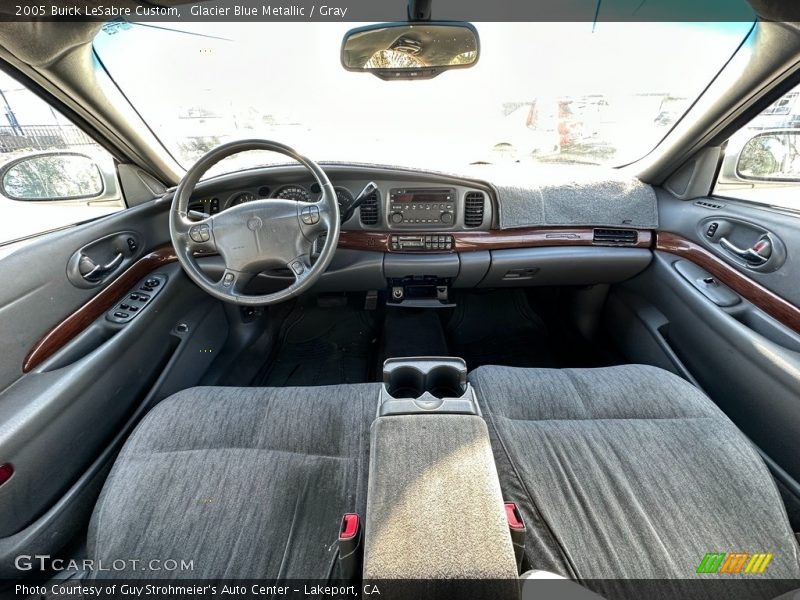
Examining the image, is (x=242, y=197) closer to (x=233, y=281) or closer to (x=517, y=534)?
(x=233, y=281)

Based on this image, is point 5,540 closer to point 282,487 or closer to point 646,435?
point 282,487

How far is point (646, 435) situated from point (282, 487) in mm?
1073

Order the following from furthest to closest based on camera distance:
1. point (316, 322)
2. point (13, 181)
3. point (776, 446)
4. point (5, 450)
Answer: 1. point (316, 322)
2. point (13, 181)
3. point (776, 446)
4. point (5, 450)

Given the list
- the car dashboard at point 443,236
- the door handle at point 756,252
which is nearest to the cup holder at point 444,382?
the car dashboard at point 443,236

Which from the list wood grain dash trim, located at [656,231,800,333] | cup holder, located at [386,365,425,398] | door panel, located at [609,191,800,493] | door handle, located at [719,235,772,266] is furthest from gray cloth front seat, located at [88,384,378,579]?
door handle, located at [719,235,772,266]

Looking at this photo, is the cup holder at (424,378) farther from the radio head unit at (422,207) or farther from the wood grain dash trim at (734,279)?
the wood grain dash trim at (734,279)

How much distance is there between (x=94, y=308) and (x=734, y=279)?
2672mm

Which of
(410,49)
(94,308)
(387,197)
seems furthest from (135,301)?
(410,49)

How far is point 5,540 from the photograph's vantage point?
1.10 meters

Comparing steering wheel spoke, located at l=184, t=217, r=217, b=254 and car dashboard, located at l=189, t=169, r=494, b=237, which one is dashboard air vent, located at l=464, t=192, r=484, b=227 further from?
steering wheel spoke, located at l=184, t=217, r=217, b=254

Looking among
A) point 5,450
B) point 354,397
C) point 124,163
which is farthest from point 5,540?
point 124,163

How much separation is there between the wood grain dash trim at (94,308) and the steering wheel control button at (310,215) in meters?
0.87

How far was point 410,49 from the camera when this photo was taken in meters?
1.61

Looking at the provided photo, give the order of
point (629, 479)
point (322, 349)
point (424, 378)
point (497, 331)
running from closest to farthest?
point (629, 479) < point (424, 378) < point (322, 349) < point (497, 331)
